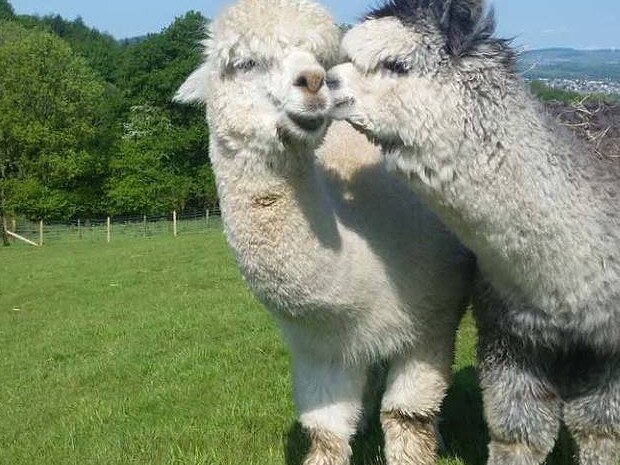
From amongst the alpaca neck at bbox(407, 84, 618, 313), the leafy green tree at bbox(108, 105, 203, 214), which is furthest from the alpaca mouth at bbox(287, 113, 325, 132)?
the leafy green tree at bbox(108, 105, 203, 214)

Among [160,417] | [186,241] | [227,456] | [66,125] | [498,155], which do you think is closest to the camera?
[498,155]

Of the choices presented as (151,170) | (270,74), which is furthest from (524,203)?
(151,170)

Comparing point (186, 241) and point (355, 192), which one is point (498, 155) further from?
point (186, 241)

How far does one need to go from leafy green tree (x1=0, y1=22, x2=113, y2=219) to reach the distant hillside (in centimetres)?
3660

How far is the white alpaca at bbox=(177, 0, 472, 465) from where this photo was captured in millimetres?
3576

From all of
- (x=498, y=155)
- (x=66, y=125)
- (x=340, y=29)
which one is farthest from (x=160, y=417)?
(x=66, y=125)

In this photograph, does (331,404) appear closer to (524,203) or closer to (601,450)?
(601,450)

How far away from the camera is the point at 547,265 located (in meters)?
3.26

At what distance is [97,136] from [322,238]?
1733 inches

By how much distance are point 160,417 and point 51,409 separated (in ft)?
4.73

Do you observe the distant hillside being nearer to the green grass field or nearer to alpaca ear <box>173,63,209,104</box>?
alpaca ear <box>173,63,209,104</box>

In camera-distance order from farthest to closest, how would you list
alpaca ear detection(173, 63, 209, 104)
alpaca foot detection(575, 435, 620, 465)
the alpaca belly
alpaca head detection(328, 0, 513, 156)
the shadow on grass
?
1. the shadow on grass
2. alpaca ear detection(173, 63, 209, 104)
3. alpaca foot detection(575, 435, 620, 465)
4. the alpaca belly
5. alpaca head detection(328, 0, 513, 156)

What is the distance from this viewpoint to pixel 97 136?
46000mm

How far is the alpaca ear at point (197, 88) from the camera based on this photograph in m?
3.89
